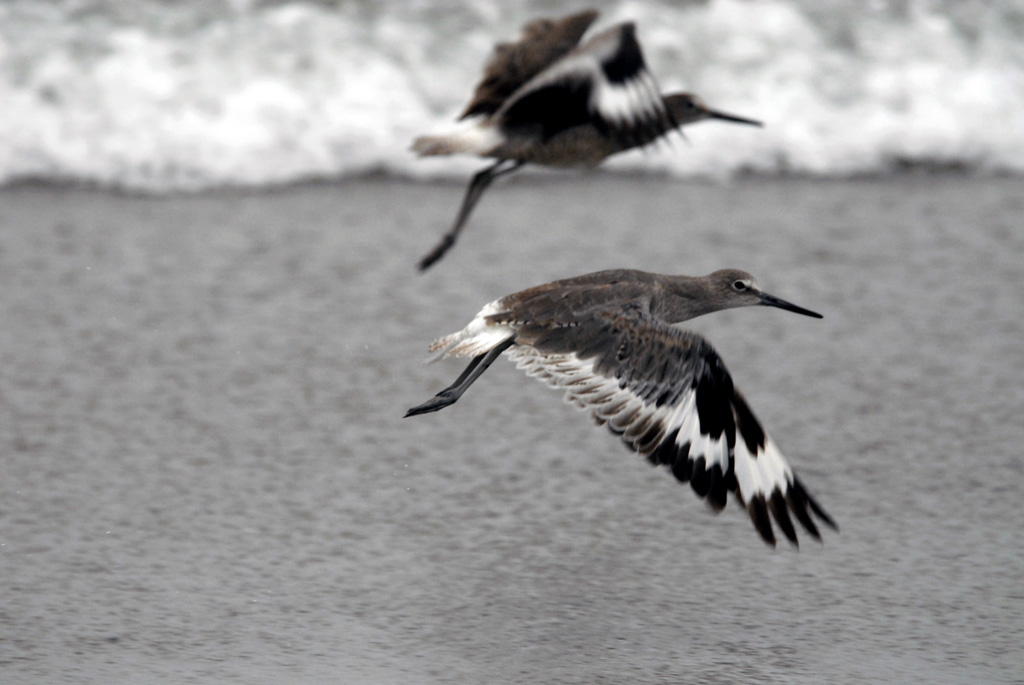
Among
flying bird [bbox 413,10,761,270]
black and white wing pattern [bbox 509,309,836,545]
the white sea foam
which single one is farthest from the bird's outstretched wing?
black and white wing pattern [bbox 509,309,836,545]

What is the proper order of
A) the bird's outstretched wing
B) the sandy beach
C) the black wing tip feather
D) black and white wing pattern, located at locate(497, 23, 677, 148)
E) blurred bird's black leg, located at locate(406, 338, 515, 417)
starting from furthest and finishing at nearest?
the bird's outstretched wing
black and white wing pattern, located at locate(497, 23, 677, 148)
blurred bird's black leg, located at locate(406, 338, 515, 417)
the black wing tip feather
the sandy beach

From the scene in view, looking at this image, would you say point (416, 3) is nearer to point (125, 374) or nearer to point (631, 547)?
point (125, 374)

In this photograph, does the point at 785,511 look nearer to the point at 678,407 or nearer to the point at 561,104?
the point at 678,407

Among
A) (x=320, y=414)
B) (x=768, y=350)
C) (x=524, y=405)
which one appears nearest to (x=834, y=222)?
(x=768, y=350)

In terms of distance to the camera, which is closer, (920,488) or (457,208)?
(920,488)

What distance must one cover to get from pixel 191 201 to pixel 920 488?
2299 mm

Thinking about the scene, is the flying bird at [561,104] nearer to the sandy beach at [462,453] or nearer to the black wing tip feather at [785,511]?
the sandy beach at [462,453]

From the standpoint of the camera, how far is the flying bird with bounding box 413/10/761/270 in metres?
3.54

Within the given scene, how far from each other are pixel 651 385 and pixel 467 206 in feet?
4.58

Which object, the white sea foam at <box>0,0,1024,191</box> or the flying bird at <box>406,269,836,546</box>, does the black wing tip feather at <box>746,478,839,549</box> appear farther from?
the white sea foam at <box>0,0,1024,191</box>

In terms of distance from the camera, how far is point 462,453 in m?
2.96

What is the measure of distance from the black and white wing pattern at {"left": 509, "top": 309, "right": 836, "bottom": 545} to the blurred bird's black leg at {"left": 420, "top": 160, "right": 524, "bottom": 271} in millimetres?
1038

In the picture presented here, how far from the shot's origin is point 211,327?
3475 millimetres

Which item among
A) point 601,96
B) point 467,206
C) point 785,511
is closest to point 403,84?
point 467,206
